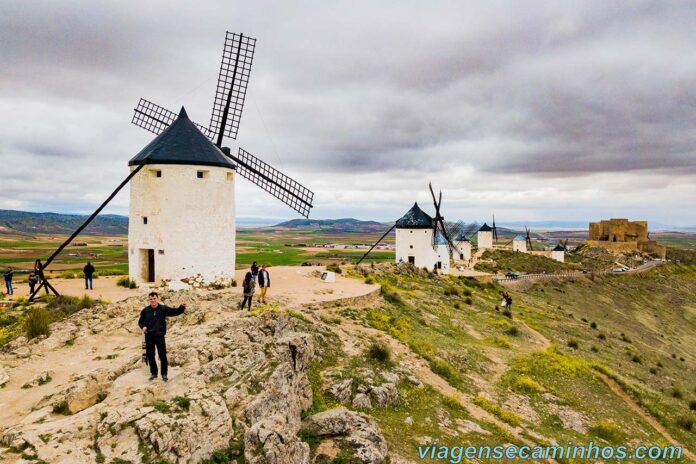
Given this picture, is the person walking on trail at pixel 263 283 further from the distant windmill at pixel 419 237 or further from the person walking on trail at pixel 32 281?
the distant windmill at pixel 419 237

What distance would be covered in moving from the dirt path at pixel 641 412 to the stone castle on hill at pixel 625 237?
95.9 m

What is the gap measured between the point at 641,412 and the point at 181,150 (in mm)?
23932

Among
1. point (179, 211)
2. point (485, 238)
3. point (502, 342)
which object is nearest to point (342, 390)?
point (179, 211)

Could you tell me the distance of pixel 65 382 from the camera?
1205cm

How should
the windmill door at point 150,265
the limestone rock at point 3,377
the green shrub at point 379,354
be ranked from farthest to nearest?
the windmill door at point 150,265
the green shrub at point 379,354
the limestone rock at point 3,377

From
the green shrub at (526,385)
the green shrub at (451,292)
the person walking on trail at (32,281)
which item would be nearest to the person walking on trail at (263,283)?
the person walking on trail at (32,281)

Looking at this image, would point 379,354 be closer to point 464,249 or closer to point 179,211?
point 179,211

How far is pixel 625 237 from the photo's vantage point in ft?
359

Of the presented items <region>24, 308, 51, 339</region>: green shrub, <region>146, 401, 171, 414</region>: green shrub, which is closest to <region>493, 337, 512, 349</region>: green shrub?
<region>146, 401, 171, 414</region>: green shrub

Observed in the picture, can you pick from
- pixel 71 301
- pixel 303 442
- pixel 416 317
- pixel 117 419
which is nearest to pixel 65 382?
pixel 117 419

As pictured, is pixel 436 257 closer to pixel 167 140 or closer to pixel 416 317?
pixel 416 317

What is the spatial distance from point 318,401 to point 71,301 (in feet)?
41.1

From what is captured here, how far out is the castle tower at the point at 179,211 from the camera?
72.3ft

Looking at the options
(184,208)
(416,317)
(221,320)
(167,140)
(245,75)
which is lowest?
(416,317)
